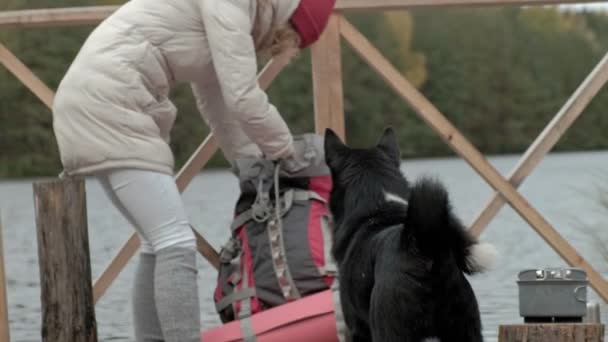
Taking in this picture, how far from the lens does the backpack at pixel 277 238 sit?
13.9 ft

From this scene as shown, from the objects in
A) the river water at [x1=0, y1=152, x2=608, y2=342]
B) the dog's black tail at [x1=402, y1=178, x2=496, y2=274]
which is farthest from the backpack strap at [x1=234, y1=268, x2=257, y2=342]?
the dog's black tail at [x1=402, y1=178, x2=496, y2=274]

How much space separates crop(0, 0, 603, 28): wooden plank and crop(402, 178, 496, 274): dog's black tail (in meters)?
1.50

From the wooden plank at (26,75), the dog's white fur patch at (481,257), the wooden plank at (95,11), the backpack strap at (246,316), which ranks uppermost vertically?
the wooden plank at (95,11)

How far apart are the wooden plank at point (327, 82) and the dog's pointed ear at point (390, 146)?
2.19 feet

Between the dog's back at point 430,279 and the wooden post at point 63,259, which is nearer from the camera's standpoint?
the dog's back at point 430,279

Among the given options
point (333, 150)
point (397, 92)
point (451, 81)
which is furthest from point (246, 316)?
point (451, 81)

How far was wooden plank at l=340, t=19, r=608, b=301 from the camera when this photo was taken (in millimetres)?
4809

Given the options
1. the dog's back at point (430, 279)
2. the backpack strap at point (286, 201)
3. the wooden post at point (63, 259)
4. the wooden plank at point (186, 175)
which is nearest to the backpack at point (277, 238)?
the backpack strap at point (286, 201)

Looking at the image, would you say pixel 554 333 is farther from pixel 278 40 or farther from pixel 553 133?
pixel 553 133

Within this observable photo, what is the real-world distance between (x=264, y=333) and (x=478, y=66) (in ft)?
128

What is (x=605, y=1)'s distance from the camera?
180 inches

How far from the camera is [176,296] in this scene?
3.90m

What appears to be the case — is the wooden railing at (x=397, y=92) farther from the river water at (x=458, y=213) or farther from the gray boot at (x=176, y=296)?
the gray boot at (x=176, y=296)

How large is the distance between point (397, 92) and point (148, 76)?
1.26 meters
